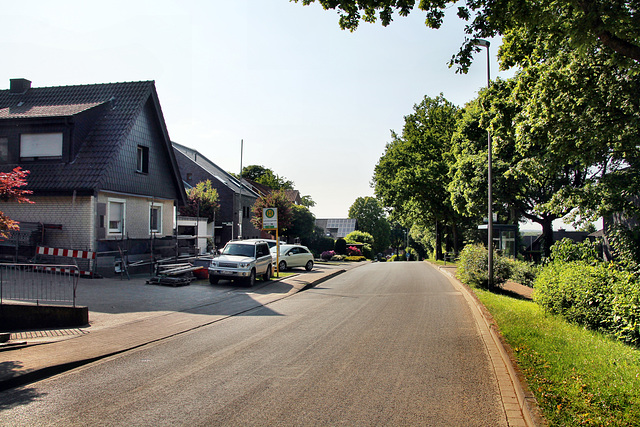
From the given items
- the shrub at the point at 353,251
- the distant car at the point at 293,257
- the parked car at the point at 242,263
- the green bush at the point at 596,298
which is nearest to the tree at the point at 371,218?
the shrub at the point at 353,251

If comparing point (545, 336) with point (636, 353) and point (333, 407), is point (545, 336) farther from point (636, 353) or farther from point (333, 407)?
point (333, 407)

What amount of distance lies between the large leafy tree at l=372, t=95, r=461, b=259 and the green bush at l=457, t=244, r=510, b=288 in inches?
988

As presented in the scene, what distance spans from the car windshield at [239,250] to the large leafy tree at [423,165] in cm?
2859

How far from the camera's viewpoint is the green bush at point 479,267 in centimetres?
1936

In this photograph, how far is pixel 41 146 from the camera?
20078 mm

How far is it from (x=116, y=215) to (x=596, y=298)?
60.6ft

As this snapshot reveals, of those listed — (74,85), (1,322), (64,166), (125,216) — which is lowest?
(1,322)

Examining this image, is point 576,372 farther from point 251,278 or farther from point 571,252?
point 251,278

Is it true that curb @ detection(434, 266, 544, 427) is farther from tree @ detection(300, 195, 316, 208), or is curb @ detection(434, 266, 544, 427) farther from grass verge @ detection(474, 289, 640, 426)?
tree @ detection(300, 195, 316, 208)

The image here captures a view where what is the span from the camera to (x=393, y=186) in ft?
160

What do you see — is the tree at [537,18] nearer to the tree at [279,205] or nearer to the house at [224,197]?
the tree at [279,205]

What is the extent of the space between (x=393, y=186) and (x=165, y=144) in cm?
2863

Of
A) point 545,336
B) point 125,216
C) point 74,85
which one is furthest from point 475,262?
point 74,85

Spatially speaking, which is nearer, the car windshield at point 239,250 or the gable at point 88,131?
the gable at point 88,131
